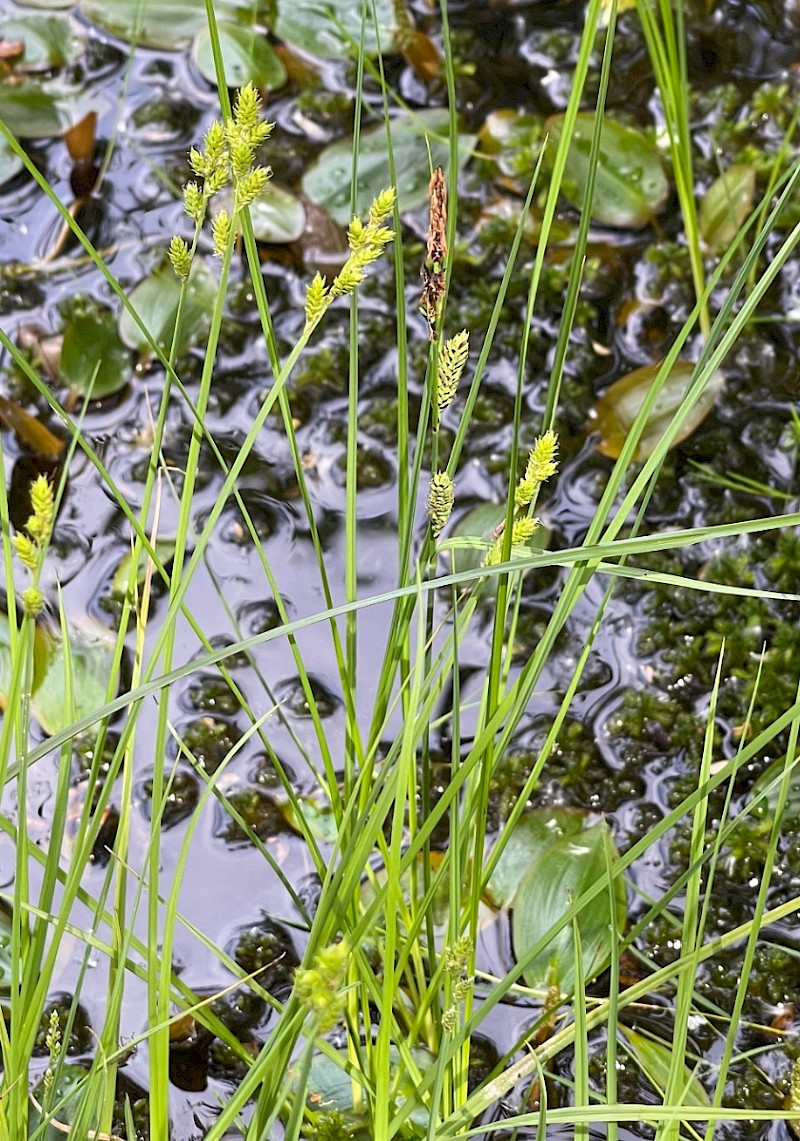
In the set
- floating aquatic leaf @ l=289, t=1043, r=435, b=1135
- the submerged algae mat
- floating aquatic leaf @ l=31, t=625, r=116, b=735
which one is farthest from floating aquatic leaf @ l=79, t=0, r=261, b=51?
floating aquatic leaf @ l=289, t=1043, r=435, b=1135

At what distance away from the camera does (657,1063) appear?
32.0 inches

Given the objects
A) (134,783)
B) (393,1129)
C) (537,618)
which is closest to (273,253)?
(537,618)

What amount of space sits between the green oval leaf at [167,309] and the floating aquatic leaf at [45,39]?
426 millimetres

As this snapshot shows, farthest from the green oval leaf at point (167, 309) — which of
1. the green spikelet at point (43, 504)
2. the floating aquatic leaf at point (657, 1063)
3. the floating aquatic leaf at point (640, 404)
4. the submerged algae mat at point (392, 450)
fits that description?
the floating aquatic leaf at point (657, 1063)

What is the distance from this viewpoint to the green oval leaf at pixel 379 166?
1296 millimetres

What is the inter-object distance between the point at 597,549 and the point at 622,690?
1.70 feet

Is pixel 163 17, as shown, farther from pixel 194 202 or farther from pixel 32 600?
pixel 32 600

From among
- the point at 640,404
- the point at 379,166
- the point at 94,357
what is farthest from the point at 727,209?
the point at 94,357

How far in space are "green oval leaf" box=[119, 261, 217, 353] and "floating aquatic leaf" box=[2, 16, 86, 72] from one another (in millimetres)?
426

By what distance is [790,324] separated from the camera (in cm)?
125

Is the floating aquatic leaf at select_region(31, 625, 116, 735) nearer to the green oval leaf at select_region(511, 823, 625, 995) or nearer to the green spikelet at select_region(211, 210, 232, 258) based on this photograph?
the green oval leaf at select_region(511, 823, 625, 995)

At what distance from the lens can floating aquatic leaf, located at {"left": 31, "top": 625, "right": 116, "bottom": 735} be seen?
0.98 meters

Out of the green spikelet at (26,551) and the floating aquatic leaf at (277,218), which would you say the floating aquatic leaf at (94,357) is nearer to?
the floating aquatic leaf at (277,218)

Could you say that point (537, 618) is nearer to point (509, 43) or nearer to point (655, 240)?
point (655, 240)
